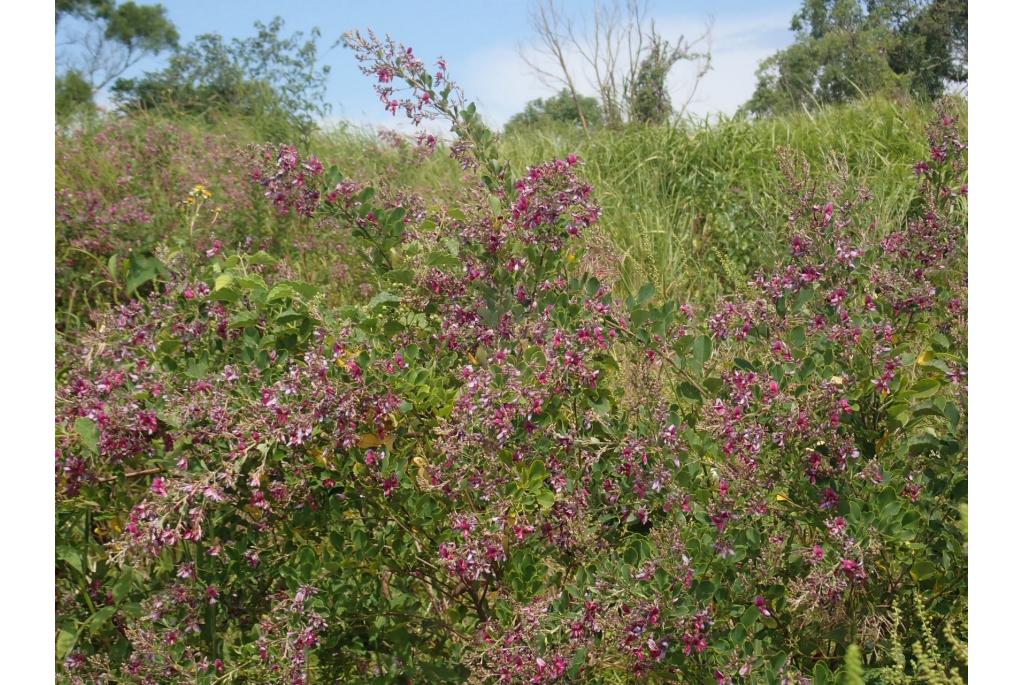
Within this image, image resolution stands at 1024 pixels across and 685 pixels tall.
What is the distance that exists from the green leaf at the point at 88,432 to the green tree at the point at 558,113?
5.89 metres

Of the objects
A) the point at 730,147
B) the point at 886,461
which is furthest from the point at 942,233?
the point at 730,147

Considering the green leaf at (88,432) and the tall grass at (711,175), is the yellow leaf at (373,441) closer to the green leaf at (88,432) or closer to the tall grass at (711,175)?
the green leaf at (88,432)

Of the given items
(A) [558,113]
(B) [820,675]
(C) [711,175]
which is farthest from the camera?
(A) [558,113]

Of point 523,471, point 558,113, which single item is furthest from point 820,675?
point 558,113

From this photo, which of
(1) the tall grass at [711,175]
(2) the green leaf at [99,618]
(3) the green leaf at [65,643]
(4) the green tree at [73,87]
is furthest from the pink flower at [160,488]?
(4) the green tree at [73,87]

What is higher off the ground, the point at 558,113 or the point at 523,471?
the point at 558,113

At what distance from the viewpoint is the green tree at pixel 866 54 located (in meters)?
7.20

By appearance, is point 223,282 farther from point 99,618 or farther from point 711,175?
point 711,175

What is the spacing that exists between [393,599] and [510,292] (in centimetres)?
71

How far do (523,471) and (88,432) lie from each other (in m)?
0.82

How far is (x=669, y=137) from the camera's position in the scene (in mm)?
6098

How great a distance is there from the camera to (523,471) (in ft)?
5.91

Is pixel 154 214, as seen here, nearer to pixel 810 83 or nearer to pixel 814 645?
pixel 814 645

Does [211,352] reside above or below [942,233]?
below
